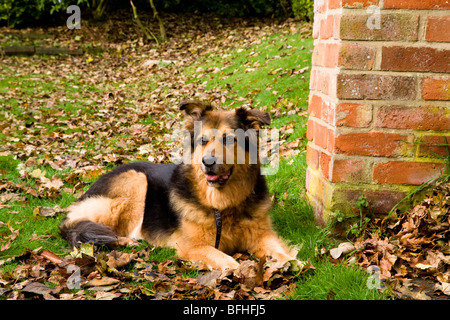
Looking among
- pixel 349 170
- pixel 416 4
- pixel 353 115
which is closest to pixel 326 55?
pixel 353 115

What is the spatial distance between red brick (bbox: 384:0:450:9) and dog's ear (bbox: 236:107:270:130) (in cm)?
124

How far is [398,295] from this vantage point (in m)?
2.44

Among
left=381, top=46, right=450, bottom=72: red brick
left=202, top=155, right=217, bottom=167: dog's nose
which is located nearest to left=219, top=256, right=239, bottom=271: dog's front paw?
left=202, top=155, right=217, bottom=167: dog's nose

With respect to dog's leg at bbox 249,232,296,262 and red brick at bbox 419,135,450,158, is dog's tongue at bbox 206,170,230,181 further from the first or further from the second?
red brick at bbox 419,135,450,158

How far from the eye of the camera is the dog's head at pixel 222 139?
3455 mm

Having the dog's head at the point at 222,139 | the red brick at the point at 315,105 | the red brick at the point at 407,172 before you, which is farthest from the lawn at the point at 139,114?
the red brick at the point at 315,105

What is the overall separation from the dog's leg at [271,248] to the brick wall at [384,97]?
1.61 ft

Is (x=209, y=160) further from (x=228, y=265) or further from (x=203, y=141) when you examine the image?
(x=228, y=265)

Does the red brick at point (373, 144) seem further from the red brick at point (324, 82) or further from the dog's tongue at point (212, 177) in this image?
the dog's tongue at point (212, 177)

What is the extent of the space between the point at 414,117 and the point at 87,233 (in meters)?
2.80

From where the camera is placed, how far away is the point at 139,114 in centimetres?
866

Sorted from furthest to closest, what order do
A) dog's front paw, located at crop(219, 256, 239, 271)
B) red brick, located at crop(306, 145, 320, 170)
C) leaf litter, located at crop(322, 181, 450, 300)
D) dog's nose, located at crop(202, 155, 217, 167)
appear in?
red brick, located at crop(306, 145, 320, 170)
dog's nose, located at crop(202, 155, 217, 167)
dog's front paw, located at crop(219, 256, 239, 271)
leaf litter, located at crop(322, 181, 450, 300)

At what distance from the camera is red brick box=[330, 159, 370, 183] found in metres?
3.28
